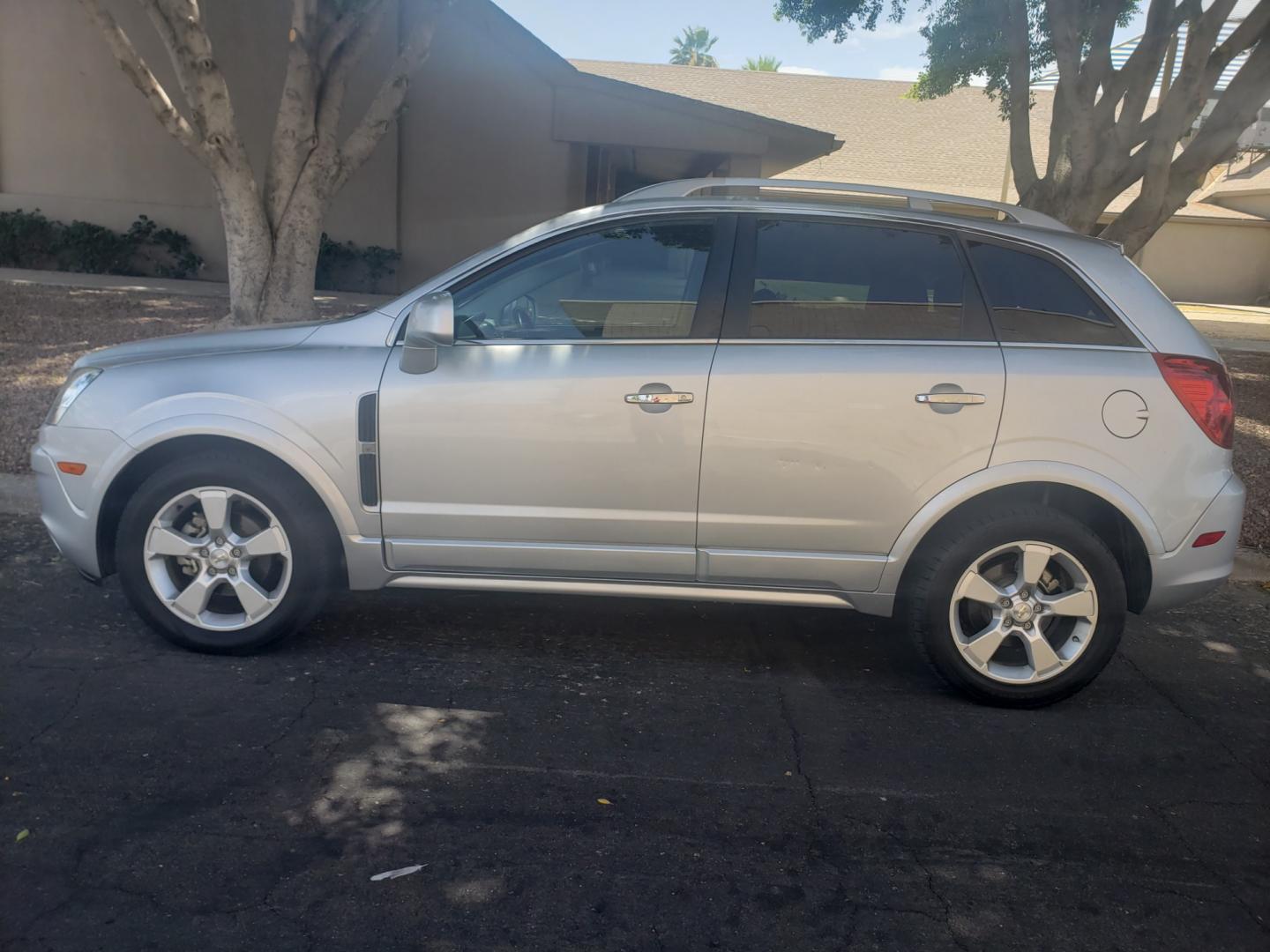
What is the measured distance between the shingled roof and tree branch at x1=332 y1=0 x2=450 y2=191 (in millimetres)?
17861

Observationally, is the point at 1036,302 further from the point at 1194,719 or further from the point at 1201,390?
the point at 1194,719

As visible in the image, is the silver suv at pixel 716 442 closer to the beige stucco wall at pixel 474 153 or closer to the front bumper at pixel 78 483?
the front bumper at pixel 78 483

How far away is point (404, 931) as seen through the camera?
9.43 feet

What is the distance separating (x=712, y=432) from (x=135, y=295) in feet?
40.1

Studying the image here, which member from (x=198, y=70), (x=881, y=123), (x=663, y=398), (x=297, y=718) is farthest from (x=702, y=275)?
(x=881, y=123)

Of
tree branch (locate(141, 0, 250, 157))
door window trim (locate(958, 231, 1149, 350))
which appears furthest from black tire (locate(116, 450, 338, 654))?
tree branch (locate(141, 0, 250, 157))

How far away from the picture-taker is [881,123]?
29812 millimetres

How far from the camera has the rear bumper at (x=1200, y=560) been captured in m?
4.33

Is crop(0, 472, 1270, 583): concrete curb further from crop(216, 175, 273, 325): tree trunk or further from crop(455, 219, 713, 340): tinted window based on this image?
crop(216, 175, 273, 325): tree trunk

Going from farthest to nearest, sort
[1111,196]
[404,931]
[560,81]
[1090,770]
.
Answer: [560,81] < [1111,196] < [1090,770] < [404,931]

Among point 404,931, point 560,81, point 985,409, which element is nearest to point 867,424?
point 985,409

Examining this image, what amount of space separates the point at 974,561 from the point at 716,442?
1109 mm

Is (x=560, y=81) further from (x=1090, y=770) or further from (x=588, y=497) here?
(x=1090, y=770)

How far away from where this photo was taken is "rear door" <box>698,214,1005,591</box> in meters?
4.27
